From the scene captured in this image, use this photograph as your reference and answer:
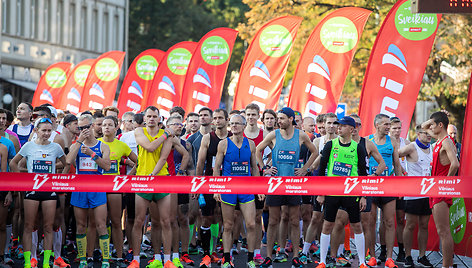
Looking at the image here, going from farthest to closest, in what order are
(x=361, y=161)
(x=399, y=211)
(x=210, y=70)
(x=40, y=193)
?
1. (x=210, y=70)
2. (x=399, y=211)
3. (x=361, y=161)
4. (x=40, y=193)

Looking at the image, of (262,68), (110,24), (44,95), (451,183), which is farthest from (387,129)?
(110,24)

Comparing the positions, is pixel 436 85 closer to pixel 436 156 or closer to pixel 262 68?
pixel 262 68

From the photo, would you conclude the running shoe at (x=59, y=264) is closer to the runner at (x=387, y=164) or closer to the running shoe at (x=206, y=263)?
the running shoe at (x=206, y=263)

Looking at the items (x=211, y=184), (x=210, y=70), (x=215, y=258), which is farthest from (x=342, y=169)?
(x=210, y=70)

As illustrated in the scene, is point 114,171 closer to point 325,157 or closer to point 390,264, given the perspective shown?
point 325,157

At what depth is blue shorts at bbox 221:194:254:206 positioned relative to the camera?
12180 millimetres

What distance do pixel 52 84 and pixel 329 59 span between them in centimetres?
1601

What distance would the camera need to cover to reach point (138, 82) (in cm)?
2822

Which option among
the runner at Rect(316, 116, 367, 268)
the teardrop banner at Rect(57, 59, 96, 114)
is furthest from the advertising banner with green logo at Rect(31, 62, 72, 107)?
the runner at Rect(316, 116, 367, 268)

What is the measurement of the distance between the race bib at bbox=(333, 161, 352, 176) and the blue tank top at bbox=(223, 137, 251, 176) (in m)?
1.18

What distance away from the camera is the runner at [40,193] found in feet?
38.1

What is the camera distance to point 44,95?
103ft

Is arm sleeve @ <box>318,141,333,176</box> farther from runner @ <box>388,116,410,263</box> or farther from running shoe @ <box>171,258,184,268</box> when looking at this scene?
running shoe @ <box>171,258,184,268</box>

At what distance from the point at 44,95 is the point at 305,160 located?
1864 cm
